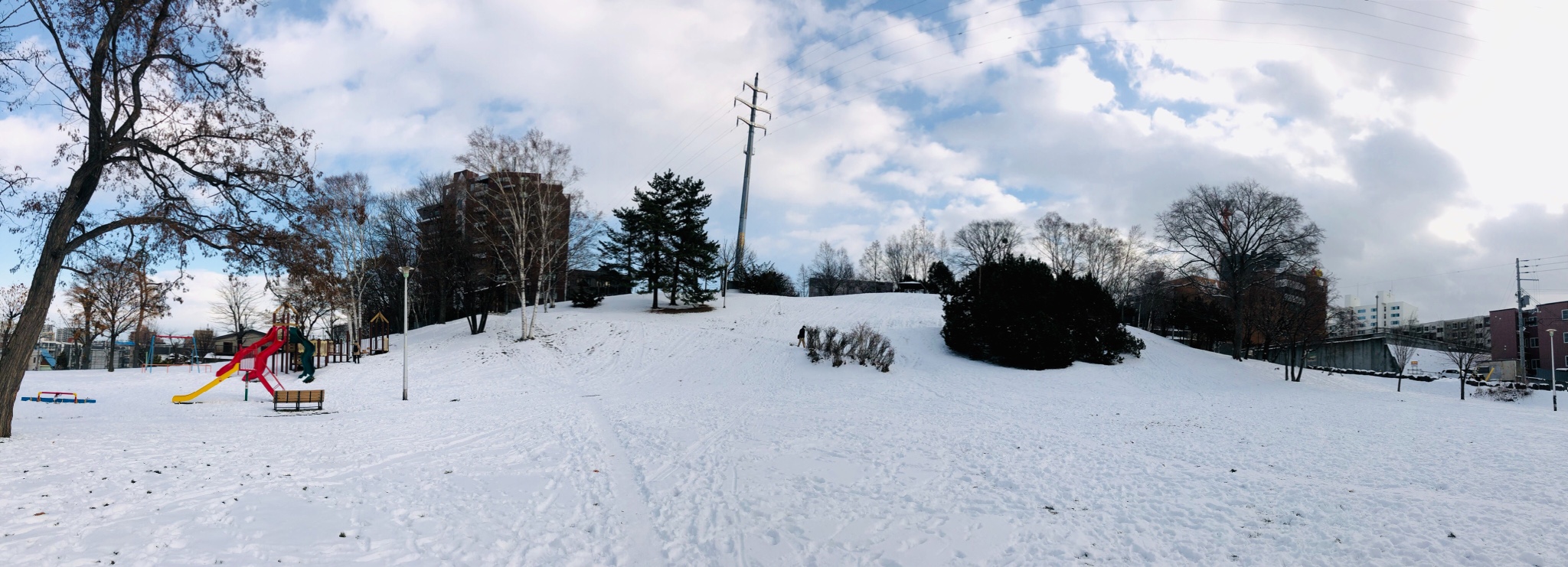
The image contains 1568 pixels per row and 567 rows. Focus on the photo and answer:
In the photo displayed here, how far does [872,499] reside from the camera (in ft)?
26.7

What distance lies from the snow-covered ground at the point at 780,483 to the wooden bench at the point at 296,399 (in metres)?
0.48

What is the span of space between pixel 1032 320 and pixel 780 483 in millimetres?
19992

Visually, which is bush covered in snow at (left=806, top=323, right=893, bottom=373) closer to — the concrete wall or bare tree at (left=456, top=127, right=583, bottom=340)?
bare tree at (left=456, top=127, right=583, bottom=340)

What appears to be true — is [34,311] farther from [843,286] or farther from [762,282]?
[843,286]

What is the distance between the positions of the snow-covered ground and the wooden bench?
0.48 m

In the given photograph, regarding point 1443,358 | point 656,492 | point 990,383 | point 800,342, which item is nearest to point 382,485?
point 656,492

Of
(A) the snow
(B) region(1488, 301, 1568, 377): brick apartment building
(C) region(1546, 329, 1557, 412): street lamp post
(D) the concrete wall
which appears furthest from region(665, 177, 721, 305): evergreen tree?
(B) region(1488, 301, 1568, 377): brick apartment building

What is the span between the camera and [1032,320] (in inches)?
1038

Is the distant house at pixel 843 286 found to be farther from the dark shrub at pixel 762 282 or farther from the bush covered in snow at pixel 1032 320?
the bush covered in snow at pixel 1032 320

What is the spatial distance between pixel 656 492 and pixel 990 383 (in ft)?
56.4

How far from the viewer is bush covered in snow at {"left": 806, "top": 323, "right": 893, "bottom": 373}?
84.4ft

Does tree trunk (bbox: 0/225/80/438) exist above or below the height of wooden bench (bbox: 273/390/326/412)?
above

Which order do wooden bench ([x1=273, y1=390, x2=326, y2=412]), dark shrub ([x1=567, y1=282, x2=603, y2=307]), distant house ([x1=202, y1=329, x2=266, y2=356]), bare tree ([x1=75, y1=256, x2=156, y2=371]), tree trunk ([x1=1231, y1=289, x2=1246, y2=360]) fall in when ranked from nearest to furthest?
wooden bench ([x1=273, y1=390, x2=326, y2=412]), bare tree ([x1=75, y1=256, x2=156, y2=371]), tree trunk ([x1=1231, y1=289, x2=1246, y2=360]), dark shrub ([x1=567, y1=282, x2=603, y2=307]), distant house ([x1=202, y1=329, x2=266, y2=356])

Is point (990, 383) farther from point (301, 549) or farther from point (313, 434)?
point (301, 549)
